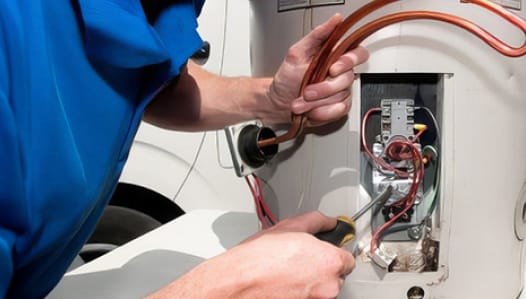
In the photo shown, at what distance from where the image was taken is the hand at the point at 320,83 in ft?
2.09

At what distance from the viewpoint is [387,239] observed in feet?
2.37

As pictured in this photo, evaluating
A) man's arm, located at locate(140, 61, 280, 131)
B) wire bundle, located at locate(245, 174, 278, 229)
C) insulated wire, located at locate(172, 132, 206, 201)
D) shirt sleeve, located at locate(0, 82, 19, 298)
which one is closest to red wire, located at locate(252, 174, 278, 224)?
wire bundle, located at locate(245, 174, 278, 229)

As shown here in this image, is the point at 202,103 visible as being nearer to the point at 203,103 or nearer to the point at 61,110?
the point at 203,103

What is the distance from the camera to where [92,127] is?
528 mm

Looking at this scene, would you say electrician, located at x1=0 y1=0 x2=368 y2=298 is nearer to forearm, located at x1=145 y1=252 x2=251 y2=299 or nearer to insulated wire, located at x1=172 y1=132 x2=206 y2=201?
forearm, located at x1=145 y1=252 x2=251 y2=299

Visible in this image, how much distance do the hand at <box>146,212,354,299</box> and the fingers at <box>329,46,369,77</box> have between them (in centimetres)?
20

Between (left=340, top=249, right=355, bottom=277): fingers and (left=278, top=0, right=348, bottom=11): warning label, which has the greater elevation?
(left=278, top=0, right=348, bottom=11): warning label

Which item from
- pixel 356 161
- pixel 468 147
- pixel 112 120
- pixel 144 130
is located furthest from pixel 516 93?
pixel 144 130

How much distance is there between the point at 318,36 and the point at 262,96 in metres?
0.16

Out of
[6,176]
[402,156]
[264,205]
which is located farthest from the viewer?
[264,205]

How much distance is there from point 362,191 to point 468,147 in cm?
15

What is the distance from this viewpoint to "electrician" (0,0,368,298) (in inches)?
17.8

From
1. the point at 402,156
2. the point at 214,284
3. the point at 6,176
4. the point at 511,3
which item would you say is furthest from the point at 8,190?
the point at 511,3

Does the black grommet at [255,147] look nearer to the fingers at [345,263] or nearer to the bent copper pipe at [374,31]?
the bent copper pipe at [374,31]
